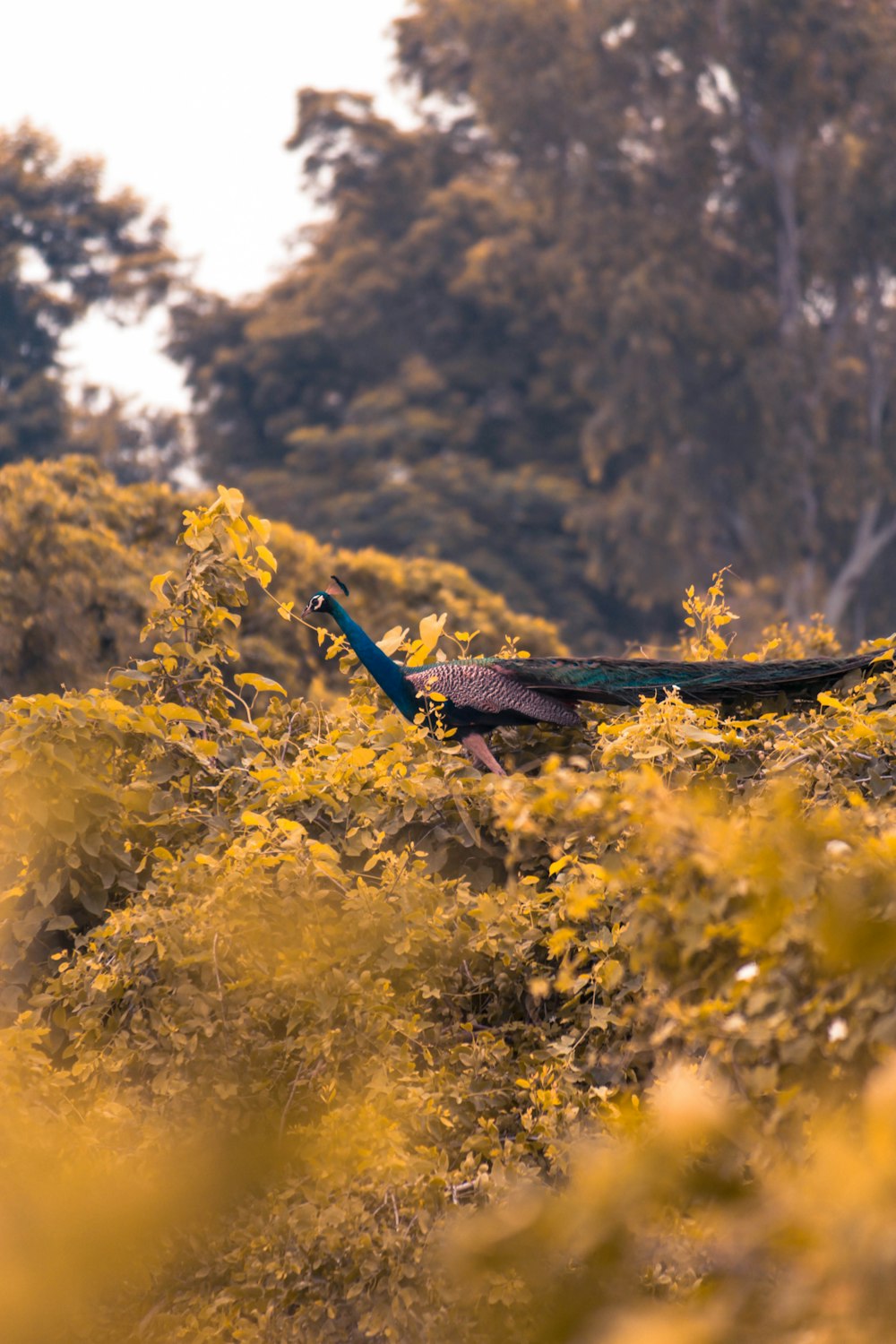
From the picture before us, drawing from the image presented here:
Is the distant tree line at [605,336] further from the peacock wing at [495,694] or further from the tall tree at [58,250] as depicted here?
the peacock wing at [495,694]

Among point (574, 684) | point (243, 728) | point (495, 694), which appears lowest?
point (574, 684)

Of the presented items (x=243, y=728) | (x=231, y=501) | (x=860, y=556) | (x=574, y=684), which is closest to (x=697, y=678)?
(x=574, y=684)

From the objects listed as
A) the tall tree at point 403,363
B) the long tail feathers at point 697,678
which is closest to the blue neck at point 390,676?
the long tail feathers at point 697,678

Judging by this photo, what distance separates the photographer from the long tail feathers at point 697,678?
5.03 m

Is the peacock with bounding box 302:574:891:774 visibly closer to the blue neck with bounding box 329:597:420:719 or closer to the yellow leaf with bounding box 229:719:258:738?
the blue neck with bounding box 329:597:420:719

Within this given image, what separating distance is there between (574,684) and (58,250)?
27591mm

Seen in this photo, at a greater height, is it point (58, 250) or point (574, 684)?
point (58, 250)

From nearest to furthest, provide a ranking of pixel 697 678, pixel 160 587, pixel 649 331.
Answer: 1. pixel 697 678
2. pixel 160 587
3. pixel 649 331

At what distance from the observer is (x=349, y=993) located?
4074mm

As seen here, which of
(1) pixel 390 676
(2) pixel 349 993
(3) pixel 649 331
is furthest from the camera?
(3) pixel 649 331

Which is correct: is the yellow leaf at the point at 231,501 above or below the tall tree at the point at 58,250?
below

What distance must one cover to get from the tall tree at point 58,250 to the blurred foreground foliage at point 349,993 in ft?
83.5

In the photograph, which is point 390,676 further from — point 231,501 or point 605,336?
point 605,336

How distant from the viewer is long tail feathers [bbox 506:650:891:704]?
503 cm
